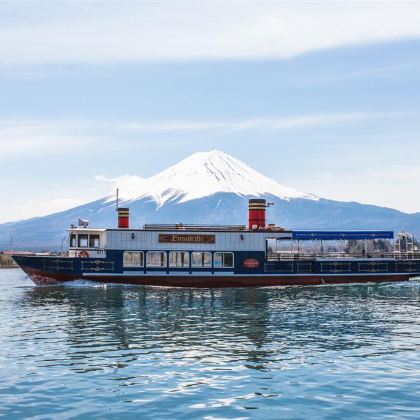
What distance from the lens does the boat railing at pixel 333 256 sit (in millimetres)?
58562

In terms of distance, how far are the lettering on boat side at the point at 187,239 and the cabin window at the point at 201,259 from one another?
1.09 meters

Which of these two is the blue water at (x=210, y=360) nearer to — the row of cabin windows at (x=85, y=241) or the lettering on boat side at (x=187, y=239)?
the row of cabin windows at (x=85, y=241)

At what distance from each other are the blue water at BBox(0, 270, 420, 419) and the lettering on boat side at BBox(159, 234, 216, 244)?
14395 millimetres

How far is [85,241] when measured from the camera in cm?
5553

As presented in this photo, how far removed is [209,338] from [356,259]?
3420 cm

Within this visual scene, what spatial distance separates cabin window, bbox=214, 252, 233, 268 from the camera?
56.9 metres

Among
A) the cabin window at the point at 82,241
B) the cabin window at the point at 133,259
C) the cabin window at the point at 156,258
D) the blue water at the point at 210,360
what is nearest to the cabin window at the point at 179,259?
the cabin window at the point at 156,258

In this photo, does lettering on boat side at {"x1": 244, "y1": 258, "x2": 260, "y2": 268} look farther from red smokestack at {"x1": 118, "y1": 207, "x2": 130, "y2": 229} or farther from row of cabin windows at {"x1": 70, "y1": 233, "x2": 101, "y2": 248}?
row of cabin windows at {"x1": 70, "y1": 233, "x2": 101, "y2": 248}

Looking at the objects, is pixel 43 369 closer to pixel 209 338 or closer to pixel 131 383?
pixel 131 383

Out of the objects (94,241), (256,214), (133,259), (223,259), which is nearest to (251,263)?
(223,259)

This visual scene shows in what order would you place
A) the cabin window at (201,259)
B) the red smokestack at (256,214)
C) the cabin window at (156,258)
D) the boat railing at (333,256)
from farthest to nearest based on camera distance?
the red smokestack at (256,214)
the boat railing at (333,256)
the cabin window at (201,259)
the cabin window at (156,258)

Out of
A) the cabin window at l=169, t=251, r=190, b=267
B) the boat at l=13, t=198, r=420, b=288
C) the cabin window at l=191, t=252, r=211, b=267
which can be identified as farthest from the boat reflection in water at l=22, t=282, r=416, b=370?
the cabin window at l=191, t=252, r=211, b=267

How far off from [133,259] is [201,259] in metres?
6.14

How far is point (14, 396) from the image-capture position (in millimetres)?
18531
